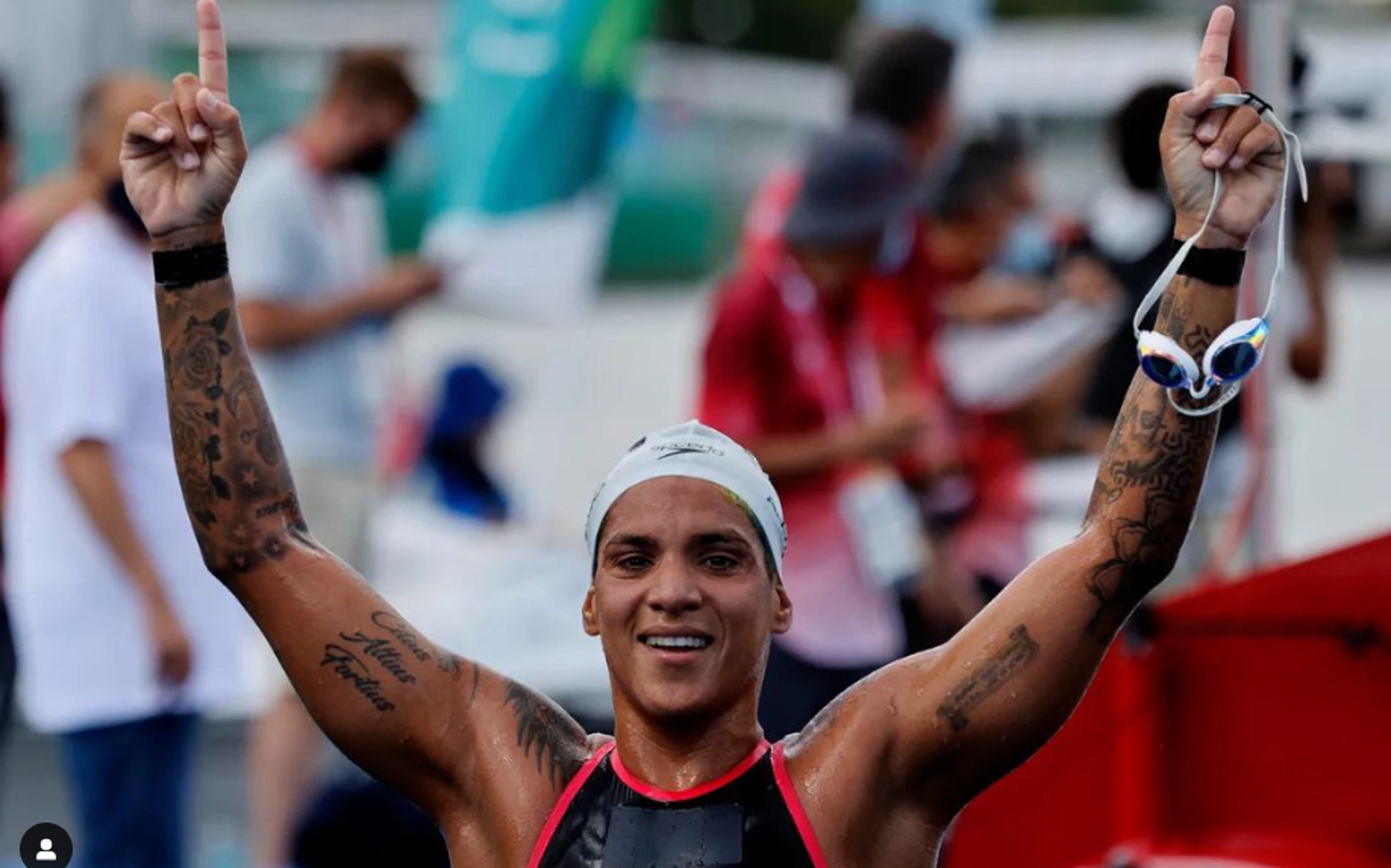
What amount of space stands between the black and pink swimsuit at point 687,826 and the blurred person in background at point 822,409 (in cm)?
259

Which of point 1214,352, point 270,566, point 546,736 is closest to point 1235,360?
point 1214,352

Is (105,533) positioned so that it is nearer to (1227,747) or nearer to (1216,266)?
(1227,747)

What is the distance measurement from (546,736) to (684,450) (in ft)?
1.34

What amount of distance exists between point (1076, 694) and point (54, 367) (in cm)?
341

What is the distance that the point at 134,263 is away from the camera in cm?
577

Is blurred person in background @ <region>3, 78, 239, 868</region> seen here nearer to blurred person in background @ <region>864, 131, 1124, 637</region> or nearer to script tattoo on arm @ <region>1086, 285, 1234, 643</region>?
blurred person in background @ <region>864, 131, 1124, 637</region>

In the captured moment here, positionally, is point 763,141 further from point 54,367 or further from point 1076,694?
point 1076,694

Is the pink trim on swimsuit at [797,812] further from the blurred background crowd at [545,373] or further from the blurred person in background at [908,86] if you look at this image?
the blurred person in background at [908,86]

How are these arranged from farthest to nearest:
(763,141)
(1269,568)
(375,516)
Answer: (763,141)
(375,516)
(1269,568)

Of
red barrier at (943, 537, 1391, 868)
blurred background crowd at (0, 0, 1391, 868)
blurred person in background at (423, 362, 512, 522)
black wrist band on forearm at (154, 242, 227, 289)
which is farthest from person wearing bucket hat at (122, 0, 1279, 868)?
blurred person in background at (423, 362, 512, 522)

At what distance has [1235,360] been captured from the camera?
2.88 meters

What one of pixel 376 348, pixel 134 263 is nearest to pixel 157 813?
pixel 134 263

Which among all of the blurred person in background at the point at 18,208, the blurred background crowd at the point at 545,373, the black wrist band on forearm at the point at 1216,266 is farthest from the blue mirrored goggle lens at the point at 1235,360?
the blurred person in background at the point at 18,208

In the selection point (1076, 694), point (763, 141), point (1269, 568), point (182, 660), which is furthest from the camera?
point (763, 141)
